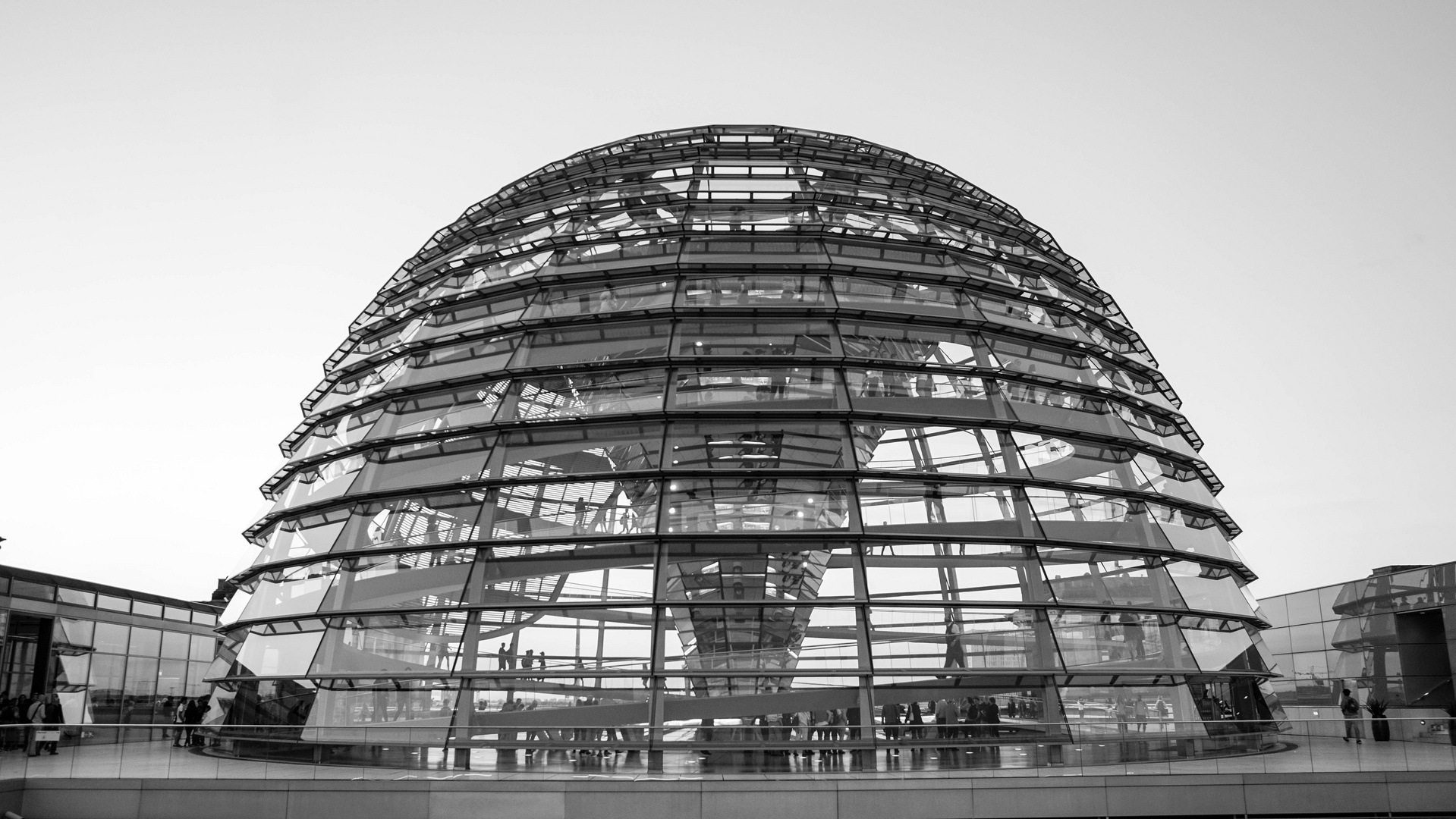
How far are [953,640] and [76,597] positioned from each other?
86.9 ft

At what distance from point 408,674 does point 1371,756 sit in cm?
1400

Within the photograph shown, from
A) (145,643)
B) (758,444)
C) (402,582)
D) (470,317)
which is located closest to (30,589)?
(145,643)

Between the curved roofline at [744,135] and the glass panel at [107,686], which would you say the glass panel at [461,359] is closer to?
the curved roofline at [744,135]

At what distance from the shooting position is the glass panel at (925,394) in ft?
63.6

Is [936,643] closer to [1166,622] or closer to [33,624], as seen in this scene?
[1166,622]

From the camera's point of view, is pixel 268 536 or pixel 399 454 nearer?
pixel 399 454

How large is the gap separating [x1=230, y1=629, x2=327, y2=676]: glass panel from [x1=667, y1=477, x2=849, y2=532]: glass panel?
5491mm

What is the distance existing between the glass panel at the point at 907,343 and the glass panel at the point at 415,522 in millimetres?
7409

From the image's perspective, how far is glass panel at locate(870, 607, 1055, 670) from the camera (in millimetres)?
16453

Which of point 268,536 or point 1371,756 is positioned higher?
point 268,536

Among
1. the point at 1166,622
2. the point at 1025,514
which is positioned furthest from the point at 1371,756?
the point at 1025,514

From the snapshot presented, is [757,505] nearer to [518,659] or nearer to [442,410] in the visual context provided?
[518,659]

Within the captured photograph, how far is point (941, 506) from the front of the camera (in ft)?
59.3

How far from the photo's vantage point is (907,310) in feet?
69.8
